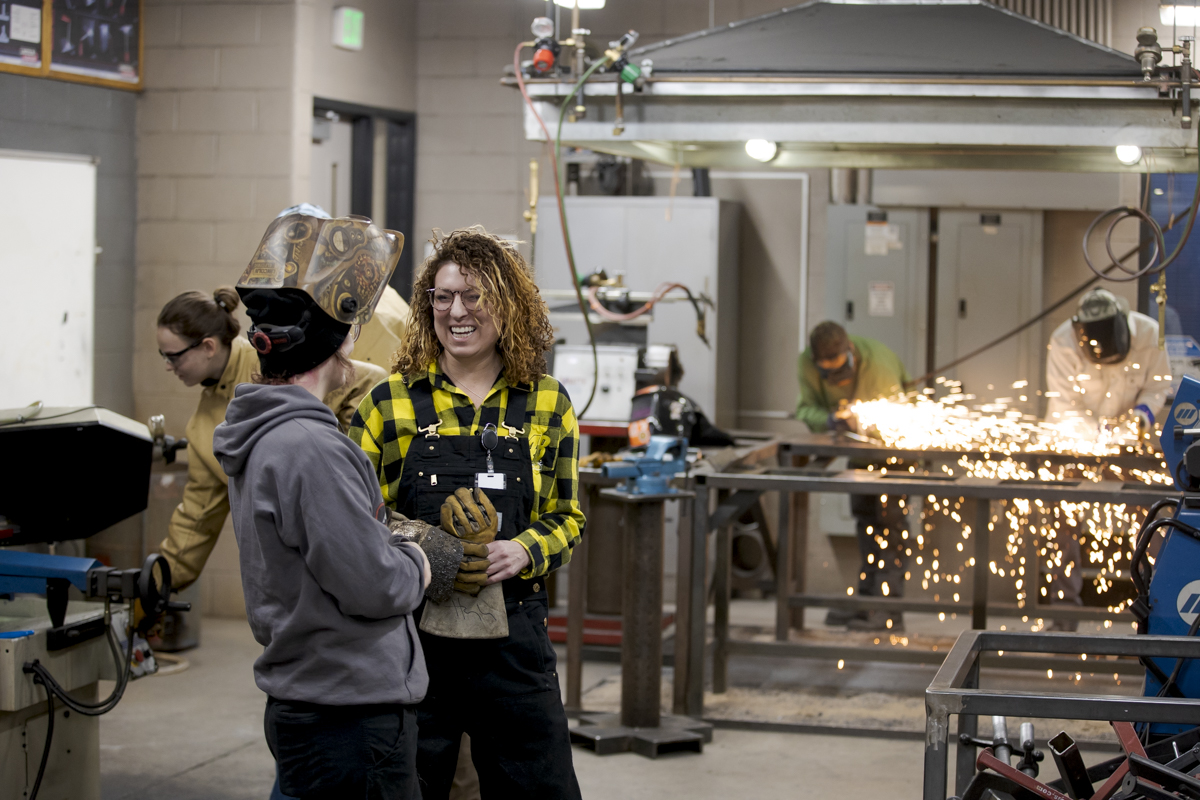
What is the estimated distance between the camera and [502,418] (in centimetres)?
221

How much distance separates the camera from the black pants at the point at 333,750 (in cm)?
177

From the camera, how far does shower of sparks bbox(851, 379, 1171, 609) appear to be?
14.8 feet

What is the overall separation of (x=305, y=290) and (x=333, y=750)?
0.65 metres

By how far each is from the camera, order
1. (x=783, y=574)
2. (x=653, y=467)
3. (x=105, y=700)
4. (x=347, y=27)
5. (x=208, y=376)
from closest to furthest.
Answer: (x=105, y=700) → (x=208, y=376) → (x=653, y=467) → (x=783, y=574) → (x=347, y=27)

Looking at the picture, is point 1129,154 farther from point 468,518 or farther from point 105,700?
point 105,700

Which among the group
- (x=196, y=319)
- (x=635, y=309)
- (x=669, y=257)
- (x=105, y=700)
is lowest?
(x=105, y=700)

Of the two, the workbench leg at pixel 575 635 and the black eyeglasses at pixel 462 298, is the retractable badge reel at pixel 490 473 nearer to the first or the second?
the black eyeglasses at pixel 462 298

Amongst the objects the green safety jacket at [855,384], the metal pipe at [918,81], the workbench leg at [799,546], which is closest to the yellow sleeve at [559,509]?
the metal pipe at [918,81]

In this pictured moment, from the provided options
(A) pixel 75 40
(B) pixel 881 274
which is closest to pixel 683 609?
(B) pixel 881 274

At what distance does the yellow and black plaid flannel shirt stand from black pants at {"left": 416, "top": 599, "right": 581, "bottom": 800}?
5.4 inches

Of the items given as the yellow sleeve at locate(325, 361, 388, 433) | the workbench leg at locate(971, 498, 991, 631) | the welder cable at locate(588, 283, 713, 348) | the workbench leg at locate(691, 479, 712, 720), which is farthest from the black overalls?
the welder cable at locate(588, 283, 713, 348)

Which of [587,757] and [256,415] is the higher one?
[256,415]

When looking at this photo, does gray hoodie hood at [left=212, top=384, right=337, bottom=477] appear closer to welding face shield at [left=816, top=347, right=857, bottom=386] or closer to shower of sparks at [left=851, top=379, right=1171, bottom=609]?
shower of sparks at [left=851, top=379, right=1171, bottom=609]

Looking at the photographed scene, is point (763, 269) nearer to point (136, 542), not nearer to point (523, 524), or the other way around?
point (136, 542)
